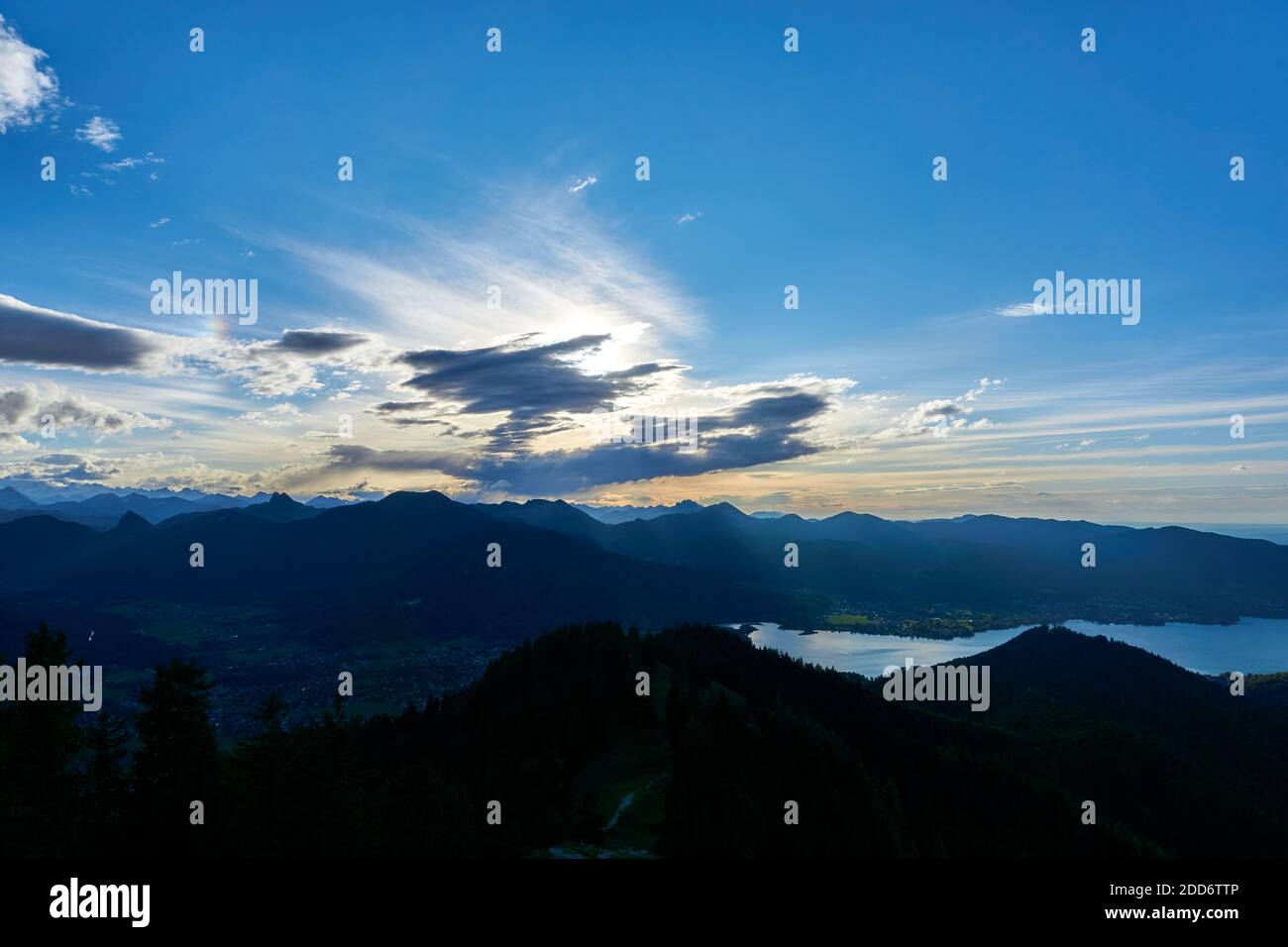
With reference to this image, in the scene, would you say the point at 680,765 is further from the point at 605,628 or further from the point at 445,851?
the point at 605,628

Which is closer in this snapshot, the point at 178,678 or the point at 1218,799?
the point at 178,678

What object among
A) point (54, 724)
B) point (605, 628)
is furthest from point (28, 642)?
point (605, 628)

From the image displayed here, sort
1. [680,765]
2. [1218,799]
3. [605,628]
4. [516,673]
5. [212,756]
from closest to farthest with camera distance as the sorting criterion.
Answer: [212,756] → [680,765] → [516,673] → [605,628] → [1218,799]

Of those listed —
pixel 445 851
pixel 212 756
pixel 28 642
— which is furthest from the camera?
pixel 28 642

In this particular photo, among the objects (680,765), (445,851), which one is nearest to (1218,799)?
(680,765)

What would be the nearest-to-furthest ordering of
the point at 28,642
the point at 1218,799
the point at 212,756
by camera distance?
1. the point at 212,756
2. the point at 28,642
3. the point at 1218,799
